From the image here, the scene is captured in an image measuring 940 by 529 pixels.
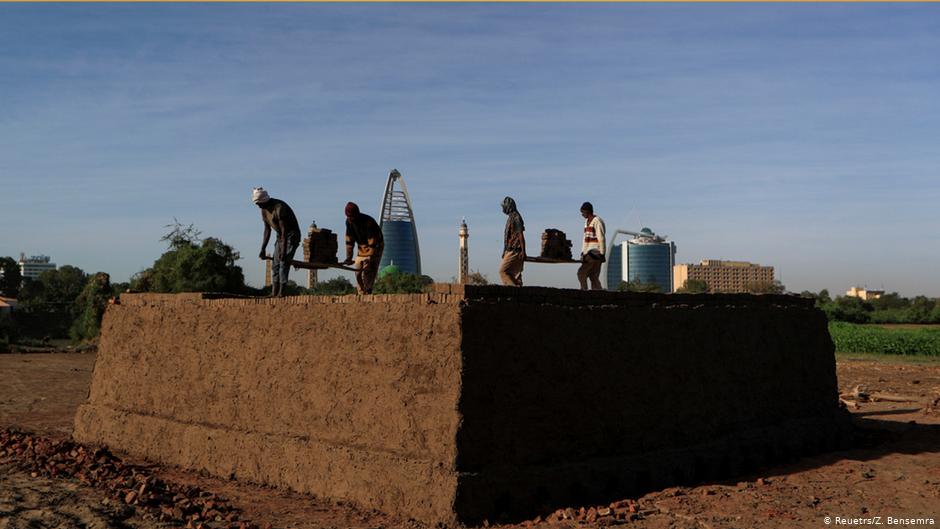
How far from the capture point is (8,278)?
6938cm

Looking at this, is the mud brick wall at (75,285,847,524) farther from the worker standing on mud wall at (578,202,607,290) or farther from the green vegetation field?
Result: the green vegetation field

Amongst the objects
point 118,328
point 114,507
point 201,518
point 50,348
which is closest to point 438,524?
point 201,518

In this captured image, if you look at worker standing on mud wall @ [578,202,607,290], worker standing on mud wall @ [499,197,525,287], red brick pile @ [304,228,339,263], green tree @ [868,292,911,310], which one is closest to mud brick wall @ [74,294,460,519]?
red brick pile @ [304,228,339,263]

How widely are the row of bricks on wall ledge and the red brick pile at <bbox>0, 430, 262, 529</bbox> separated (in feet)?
6.25

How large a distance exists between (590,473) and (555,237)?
3.28m

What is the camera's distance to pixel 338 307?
825 centimetres

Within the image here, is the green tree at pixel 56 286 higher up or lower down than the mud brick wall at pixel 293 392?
higher up

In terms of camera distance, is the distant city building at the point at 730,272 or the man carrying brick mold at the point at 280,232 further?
the distant city building at the point at 730,272

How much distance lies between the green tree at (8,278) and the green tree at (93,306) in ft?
116

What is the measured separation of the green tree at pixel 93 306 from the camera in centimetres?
3469

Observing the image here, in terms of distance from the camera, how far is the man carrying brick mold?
10289 mm

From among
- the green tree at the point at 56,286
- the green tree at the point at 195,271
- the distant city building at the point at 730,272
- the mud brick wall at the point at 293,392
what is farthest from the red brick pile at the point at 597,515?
the distant city building at the point at 730,272

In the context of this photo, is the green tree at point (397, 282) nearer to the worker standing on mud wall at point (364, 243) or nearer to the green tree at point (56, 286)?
the worker standing on mud wall at point (364, 243)

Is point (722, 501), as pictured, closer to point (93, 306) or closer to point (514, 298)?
point (514, 298)
